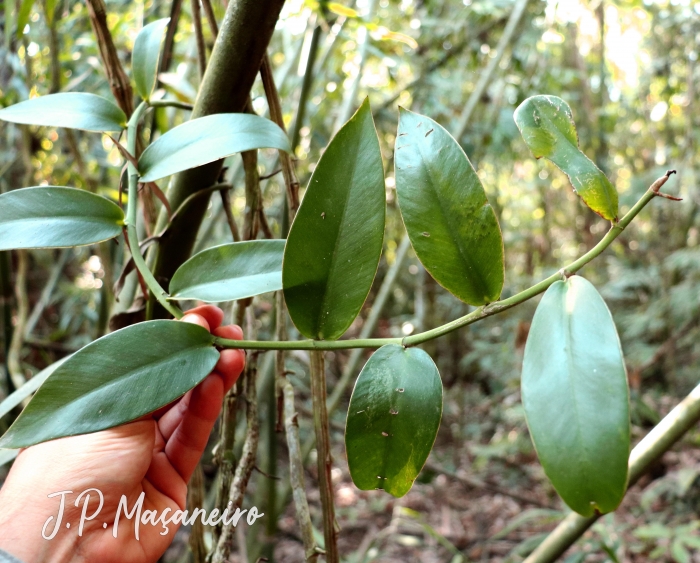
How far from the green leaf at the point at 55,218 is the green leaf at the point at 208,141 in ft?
0.11

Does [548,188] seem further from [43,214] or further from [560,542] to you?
[43,214]

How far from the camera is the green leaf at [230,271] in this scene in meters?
0.30

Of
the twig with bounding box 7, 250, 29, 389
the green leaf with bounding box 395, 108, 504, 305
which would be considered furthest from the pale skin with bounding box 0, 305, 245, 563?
the twig with bounding box 7, 250, 29, 389

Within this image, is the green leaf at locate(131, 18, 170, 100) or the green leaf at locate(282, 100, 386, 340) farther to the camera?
the green leaf at locate(131, 18, 170, 100)

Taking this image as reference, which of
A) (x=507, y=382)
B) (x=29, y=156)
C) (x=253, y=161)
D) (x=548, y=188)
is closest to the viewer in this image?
(x=253, y=161)

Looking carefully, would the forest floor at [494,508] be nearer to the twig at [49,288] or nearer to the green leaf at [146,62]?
the twig at [49,288]

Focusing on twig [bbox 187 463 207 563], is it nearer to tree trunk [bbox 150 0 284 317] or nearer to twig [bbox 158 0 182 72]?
tree trunk [bbox 150 0 284 317]

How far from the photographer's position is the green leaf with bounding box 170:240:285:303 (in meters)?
0.30

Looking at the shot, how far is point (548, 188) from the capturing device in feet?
7.95

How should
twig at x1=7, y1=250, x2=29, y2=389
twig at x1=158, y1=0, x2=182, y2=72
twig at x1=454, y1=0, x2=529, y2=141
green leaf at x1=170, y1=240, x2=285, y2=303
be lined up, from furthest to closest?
twig at x1=454, y1=0, x2=529, y2=141 < twig at x1=7, y1=250, x2=29, y2=389 < twig at x1=158, y1=0, x2=182, y2=72 < green leaf at x1=170, y1=240, x2=285, y2=303

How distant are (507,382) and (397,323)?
491 mm

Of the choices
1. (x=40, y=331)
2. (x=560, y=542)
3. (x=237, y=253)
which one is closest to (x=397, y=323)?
(x=40, y=331)

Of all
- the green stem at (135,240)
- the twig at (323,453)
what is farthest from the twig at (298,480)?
the green stem at (135,240)

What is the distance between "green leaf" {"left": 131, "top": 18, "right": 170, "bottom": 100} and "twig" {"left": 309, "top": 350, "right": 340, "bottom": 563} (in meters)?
0.23
